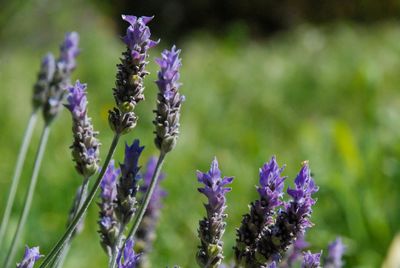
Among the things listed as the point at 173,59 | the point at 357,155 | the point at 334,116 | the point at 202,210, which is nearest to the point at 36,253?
the point at 173,59

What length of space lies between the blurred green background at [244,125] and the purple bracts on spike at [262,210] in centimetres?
133

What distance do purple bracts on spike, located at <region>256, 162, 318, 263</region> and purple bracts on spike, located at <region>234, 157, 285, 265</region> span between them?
0.02 meters

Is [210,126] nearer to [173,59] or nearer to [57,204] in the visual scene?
[57,204]

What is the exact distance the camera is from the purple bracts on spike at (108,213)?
4.31 ft

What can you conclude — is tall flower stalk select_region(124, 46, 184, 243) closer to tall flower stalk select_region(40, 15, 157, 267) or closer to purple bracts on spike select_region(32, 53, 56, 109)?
tall flower stalk select_region(40, 15, 157, 267)

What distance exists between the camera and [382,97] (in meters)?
5.71

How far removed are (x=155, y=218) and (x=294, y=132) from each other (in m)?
3.59

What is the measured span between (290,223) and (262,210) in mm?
54

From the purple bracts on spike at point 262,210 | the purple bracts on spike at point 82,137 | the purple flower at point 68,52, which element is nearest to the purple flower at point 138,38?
the purple bracts on spike at point 82,137

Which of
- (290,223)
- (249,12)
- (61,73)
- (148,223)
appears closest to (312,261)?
(290,223)

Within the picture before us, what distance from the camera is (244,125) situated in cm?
533

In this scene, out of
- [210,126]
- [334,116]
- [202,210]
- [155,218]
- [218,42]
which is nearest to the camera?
[155,218]

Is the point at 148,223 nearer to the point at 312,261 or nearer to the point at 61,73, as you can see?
the point at 61,73

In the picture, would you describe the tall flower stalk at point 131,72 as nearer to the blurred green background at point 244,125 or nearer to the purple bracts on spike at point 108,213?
the purple bracts on spike at point 108,213
